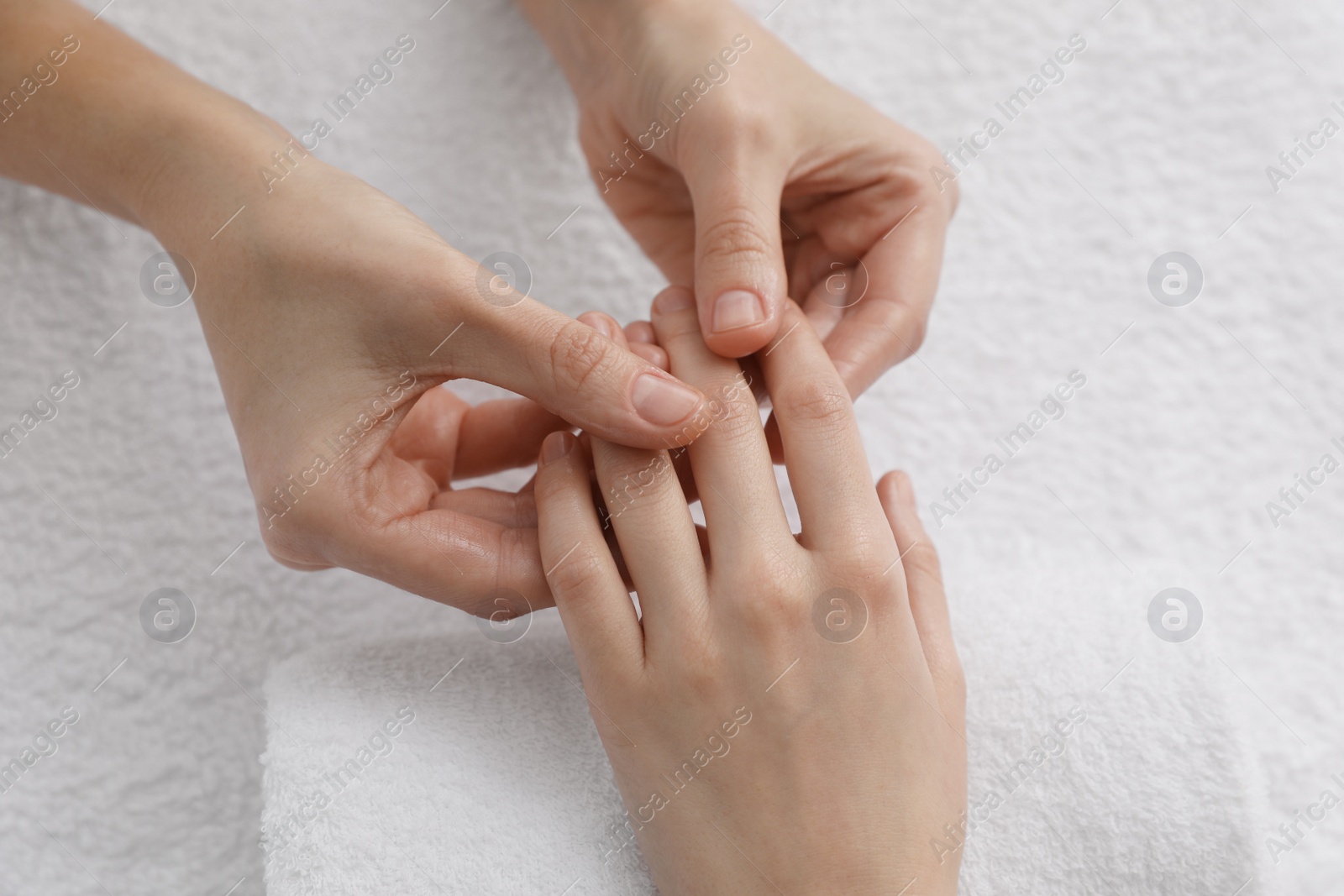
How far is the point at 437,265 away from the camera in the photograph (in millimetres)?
688

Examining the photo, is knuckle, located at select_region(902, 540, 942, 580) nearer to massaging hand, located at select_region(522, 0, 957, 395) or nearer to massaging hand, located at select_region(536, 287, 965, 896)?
massaging hand, located at select_region(536, 287, 965, 896)

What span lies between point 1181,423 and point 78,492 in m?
1.14

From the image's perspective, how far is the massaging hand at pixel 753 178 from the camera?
78 cm

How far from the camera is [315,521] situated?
2.35 ft

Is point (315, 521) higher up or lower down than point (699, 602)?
lower down

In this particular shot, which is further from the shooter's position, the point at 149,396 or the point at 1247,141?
the point at 1247,141

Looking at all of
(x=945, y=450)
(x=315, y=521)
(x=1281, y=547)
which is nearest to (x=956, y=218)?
(x=945, y=450)

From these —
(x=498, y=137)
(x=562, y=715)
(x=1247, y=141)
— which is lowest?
(x=562, y=715)

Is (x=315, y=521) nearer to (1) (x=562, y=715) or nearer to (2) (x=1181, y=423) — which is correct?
(1) (x=562, y=715)

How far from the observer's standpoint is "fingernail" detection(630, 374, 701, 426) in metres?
0.68

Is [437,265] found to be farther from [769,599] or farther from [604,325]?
[769,599]

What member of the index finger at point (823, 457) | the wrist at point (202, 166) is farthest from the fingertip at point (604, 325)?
the wrist at point (202, 166)

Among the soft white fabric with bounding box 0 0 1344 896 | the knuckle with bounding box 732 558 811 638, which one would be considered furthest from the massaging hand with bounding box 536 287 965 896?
the soft white fabric with bounding box 0 0 1344 896

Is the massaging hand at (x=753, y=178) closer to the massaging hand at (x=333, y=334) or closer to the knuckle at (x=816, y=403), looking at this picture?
the knuckle at (x=816, y=403)
